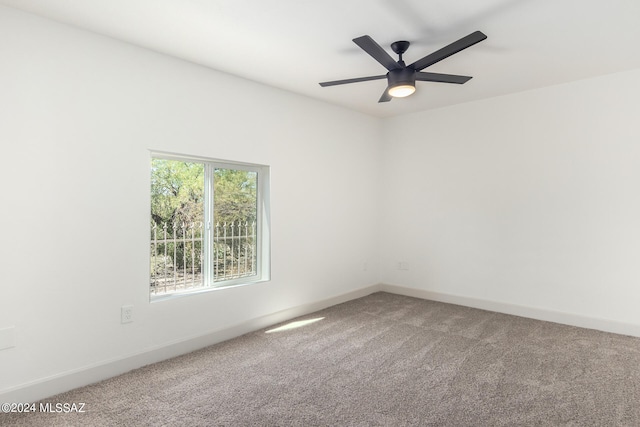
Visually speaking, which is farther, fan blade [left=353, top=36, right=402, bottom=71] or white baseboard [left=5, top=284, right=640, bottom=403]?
white baseboard [left=5, top=284, right=640, bottom=403]

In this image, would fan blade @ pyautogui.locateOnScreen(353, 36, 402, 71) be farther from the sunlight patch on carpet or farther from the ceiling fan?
the sunlight patch on carpet

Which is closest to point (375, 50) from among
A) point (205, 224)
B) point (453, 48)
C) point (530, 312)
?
point (453, 48)

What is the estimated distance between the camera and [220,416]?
2170 millimetres

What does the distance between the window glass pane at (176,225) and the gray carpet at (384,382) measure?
708 mm

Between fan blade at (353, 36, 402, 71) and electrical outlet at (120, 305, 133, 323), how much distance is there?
8.51 ft

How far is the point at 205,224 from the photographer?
3.49 meters

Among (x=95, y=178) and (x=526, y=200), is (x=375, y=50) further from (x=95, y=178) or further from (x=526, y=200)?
(x=526, y=200)

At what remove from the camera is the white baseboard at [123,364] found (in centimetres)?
234

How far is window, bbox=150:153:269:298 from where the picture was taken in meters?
3.18

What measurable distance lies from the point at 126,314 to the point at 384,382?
205 centimetres

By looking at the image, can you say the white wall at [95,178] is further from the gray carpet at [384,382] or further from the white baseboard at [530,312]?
the white baseboard at [530,312]

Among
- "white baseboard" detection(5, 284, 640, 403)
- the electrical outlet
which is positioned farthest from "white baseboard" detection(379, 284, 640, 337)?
the electrical outlet

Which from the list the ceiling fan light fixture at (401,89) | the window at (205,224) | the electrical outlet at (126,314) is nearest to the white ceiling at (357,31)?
the ceiling fan light fixture at (401,89)

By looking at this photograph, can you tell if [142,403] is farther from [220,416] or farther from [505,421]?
[505,421]
